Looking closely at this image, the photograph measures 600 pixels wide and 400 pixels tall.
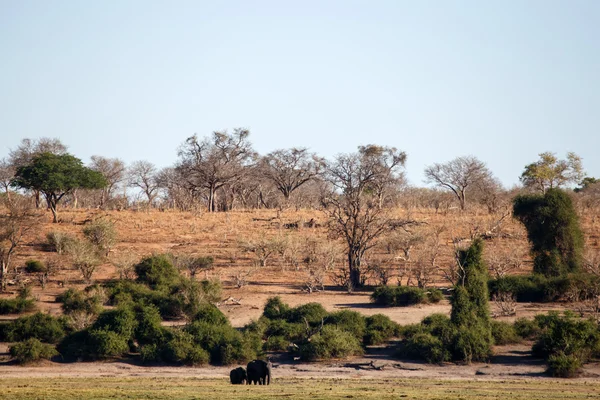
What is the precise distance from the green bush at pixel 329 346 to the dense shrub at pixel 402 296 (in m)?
6.15

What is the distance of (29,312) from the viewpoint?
28.9 m

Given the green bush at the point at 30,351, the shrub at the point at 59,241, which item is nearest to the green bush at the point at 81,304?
the green bush at the point at 30,351

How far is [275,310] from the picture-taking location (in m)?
27.6

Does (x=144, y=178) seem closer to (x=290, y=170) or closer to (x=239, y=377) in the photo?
(x=290, y=170)

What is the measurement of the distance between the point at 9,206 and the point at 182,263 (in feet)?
31.4

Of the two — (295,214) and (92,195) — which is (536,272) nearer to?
(295,214)

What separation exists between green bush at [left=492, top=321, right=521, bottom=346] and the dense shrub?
5618mm

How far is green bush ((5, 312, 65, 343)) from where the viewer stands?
82.5 ft

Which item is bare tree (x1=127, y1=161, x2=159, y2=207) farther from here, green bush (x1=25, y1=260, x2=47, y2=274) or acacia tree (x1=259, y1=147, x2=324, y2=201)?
green bush (x1=25, y1=260, x2=47, y2=274)

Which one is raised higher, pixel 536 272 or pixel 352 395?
pixel 536 272

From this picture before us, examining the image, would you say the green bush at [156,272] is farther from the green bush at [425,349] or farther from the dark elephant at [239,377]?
the dark elephant at [239,377]

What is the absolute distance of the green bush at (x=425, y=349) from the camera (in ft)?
76.2

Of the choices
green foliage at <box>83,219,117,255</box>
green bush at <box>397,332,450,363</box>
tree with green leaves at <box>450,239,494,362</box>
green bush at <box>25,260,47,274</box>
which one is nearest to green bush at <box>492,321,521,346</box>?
tree with green leaves at <box>450,239,494,362</box>

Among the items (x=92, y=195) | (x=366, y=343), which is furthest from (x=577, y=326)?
(x=92, y=195)
